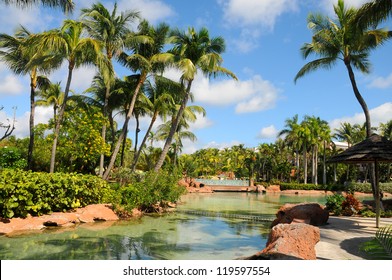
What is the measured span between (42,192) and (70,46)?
312 inches

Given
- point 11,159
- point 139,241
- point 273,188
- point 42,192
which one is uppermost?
point 11,159

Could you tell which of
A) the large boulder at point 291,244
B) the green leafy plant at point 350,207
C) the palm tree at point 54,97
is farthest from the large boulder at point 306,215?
the palm tree at point 54,97

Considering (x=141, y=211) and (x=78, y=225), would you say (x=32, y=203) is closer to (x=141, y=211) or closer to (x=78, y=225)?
(x=78, y=225)

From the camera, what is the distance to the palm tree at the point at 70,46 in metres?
14.5

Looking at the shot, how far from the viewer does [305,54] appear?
17.2 meters

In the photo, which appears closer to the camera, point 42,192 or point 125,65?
point 42,192

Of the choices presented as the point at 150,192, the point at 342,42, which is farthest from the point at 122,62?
the point at 342,42

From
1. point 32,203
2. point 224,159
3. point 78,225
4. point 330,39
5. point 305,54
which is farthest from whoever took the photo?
point 224,159

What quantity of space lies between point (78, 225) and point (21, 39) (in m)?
14.8

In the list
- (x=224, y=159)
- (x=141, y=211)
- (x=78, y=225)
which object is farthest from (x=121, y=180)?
(x=224, y=159)

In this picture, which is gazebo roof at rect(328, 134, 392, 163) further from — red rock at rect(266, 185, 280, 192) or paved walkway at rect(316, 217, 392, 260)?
red rock at rect(266, 185, 280, 192)

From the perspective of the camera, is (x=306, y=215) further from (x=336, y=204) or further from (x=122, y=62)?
(x=122, y=62)

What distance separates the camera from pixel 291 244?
499cm

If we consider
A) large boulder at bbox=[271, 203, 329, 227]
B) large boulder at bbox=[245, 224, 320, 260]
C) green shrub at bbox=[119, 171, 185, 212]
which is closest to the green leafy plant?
large boulder at bbox=[271, 203, 329, 227]
